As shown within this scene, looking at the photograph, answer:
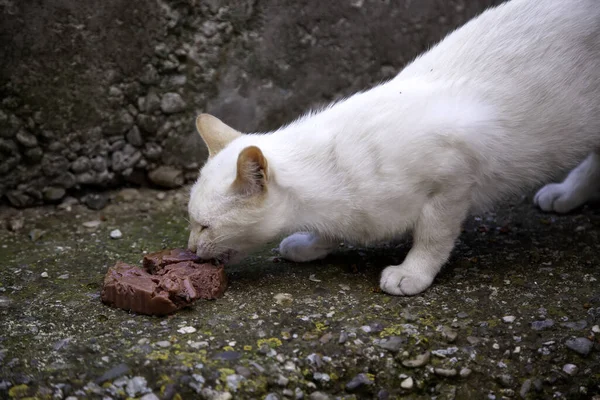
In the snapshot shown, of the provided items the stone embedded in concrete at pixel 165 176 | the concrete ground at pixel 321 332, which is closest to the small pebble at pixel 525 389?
the concrete ground at pixel 321 332

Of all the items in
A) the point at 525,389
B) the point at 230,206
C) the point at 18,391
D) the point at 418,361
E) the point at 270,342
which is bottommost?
the point at 525,389

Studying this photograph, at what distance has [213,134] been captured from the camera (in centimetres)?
279

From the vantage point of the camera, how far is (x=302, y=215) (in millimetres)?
2654

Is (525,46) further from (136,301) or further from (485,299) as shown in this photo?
(136,301)

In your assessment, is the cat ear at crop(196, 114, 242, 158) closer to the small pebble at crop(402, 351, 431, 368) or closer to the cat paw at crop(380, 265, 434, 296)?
the cat paw at crop(380, 265, 434, 296)

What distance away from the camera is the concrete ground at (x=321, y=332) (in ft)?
7.06

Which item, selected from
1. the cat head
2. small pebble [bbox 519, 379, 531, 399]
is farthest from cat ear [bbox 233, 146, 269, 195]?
small pebble [bbox 519, 379, 531, 399]

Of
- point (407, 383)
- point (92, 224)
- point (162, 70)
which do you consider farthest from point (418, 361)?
point (162, 70)

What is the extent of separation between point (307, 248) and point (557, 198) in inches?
50.5

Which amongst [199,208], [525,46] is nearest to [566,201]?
[525,46]

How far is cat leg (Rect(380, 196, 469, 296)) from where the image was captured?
2646mm

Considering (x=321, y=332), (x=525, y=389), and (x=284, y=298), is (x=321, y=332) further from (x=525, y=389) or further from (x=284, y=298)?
(x=525, y=389)

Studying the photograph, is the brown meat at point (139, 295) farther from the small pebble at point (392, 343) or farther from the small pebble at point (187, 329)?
the small pebble at point (392, 343)

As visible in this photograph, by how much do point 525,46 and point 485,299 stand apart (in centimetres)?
99
